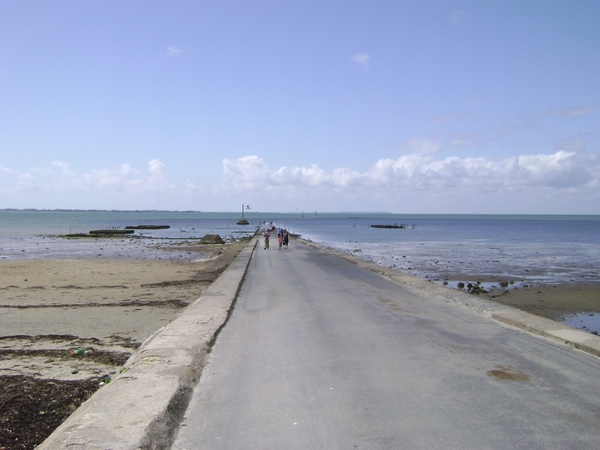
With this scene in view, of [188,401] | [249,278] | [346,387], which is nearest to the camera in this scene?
[188,401]

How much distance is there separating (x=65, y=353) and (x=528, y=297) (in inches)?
626

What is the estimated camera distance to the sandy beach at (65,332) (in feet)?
17.5

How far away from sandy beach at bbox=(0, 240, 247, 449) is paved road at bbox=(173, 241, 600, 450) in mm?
1597

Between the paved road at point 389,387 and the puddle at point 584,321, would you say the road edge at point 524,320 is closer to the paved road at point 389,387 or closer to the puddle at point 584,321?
the paved road at point 389,387

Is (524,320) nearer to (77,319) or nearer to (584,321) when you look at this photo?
(584,321)

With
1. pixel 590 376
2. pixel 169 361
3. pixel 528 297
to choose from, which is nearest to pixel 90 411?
pixel 169 361

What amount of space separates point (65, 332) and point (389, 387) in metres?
6.96

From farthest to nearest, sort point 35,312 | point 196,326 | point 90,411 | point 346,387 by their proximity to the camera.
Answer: point 35,312 < point 196,326 < point 346,387 < point 90,411

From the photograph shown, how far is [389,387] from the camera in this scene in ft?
18.0

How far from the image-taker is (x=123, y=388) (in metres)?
Answer: 5.35

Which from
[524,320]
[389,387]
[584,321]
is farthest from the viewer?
[584,321]

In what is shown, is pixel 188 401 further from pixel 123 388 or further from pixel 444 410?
pixel 444 410

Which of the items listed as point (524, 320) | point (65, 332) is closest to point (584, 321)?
point (524, 320)

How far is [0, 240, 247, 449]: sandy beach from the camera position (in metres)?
5.32
